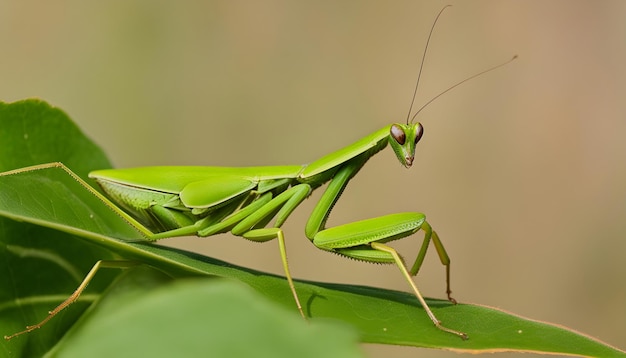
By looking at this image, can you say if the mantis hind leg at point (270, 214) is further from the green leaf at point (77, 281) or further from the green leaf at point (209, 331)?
the green leaf at point (209, 331)

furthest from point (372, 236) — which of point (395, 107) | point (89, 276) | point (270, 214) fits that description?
point (395, 107)

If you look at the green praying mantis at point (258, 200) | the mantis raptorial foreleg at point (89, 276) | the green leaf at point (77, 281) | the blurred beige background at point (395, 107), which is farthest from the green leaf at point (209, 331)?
the blurred beige background at point (395, 107)

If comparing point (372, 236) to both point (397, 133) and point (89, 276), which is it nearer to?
point (397, 133)

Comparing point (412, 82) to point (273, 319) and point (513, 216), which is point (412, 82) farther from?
point (273, 319)

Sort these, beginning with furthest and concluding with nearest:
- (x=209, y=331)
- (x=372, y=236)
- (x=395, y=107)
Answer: (x=395, y=107)
(x=372, y=236)
(x=209, y=331)

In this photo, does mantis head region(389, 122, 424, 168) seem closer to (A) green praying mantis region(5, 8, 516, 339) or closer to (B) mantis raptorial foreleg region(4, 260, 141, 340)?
(A) green praying mantis region(5, 8, 516, 339)

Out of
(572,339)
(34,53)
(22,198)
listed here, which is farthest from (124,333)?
(34,53)
